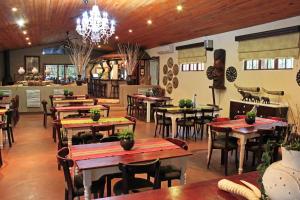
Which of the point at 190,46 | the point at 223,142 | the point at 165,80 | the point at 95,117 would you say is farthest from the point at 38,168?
the point at 165,80

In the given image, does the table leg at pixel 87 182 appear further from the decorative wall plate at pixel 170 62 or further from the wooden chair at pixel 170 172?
the decorative wall plate at pixel 170 62

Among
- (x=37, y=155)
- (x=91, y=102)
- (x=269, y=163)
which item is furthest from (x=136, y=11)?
(x=269, y=163)

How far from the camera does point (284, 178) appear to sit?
1.26m

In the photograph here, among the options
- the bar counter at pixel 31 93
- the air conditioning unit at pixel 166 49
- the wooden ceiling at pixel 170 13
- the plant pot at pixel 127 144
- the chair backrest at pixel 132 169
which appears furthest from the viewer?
the air conditioning unit at pixel 166 49

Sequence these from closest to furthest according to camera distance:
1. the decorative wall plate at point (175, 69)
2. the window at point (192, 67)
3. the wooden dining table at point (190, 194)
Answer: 1. the wooden dining table at point (190, 194)
2. the window at point (192, 67)
3. the decorative wall plate at point (175, 69)

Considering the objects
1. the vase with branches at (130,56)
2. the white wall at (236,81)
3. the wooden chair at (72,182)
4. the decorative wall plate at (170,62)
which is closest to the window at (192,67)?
the white wall at (236,81)

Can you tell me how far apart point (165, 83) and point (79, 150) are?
9332mm

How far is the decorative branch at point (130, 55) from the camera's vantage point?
1237 centimetres

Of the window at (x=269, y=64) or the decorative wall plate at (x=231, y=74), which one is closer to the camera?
the window at (x=269, y=64)

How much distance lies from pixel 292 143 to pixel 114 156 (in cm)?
181

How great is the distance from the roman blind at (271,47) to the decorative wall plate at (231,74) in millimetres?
452

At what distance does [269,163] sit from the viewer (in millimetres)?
1396

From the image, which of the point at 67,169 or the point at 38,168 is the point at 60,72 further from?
the point at 67,169

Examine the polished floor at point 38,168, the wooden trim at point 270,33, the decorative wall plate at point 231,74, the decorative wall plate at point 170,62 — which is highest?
the wooden trim at point 270,33
